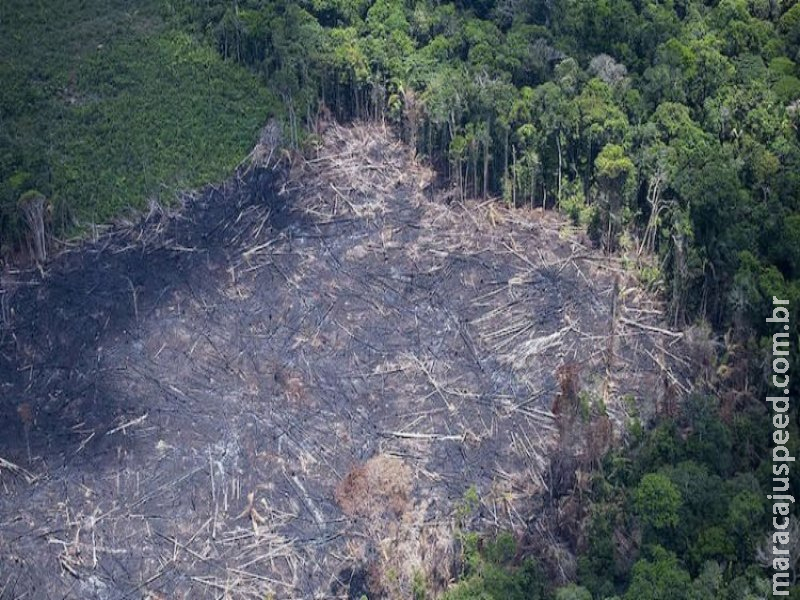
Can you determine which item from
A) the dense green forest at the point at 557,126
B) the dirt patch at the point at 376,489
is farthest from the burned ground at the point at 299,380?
the dense green forest at the point at 557,126

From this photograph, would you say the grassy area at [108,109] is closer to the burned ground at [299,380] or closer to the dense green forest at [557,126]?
the dense green forest at [557,126]

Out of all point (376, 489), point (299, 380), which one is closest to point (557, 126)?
point (299, 380)

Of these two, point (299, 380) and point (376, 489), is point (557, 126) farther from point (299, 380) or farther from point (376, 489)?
point (376, 489)

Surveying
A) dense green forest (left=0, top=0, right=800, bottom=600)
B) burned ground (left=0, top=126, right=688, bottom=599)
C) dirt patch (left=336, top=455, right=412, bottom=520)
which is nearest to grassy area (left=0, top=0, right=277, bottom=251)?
dense green forest (left=0, top=0, right=800, bottom=600)

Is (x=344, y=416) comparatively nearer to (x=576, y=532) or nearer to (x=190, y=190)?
(x=576, y=532)

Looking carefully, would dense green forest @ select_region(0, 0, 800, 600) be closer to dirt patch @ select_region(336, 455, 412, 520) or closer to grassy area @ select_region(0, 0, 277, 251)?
grassy area @ select_region(0, 0, 277, 251)

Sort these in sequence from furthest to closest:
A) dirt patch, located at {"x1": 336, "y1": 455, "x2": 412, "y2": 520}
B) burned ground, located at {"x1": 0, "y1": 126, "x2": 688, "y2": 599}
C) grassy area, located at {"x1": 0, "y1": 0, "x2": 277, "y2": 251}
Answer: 1. grassy area, located at {"x1": 0, "y1": 0, "x2": 277, "y2": 251}
2. dirt patch, located at {"x1": 336, "y1": 455, "x2": 412, "y2": 520}
3. burned ground, located at {"x1": 0, "y1": 126, "x2": 688, "y2": 599}

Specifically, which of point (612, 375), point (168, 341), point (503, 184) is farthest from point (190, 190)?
point (612, 375)
